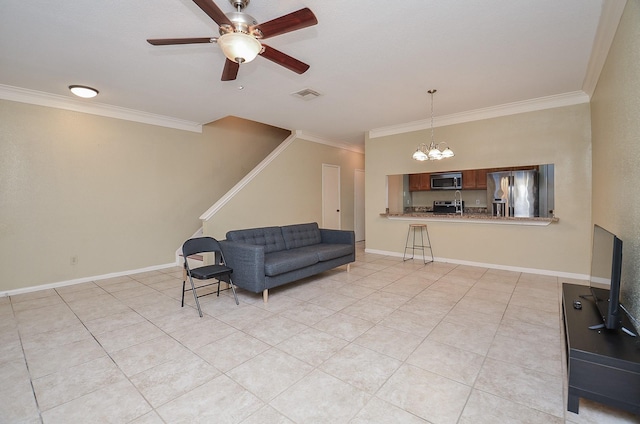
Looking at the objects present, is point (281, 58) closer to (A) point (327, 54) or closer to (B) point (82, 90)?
(A) point (327, 54)

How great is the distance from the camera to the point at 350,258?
467 cm

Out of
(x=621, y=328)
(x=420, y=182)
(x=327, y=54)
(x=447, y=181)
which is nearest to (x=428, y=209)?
(x=420, y=182)

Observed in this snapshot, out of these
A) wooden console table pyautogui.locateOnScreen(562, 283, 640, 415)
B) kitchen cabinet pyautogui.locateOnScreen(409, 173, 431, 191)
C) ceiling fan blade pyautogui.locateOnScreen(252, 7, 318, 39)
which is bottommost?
wooden console table pyautogui.locateOnScreen(562, 283, 640, 415)

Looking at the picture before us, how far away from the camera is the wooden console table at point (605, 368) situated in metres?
1.44

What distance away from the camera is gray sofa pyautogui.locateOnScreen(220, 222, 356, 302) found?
3.30 meters

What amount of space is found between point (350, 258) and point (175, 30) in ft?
12.2

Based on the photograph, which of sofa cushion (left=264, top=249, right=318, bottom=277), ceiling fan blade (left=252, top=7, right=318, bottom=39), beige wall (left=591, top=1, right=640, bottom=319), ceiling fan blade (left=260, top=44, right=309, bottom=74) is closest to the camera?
ceiling fan blade (left=252, top=7, right=318, bottom=39)

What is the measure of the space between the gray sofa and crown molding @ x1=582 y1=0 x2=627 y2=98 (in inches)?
141

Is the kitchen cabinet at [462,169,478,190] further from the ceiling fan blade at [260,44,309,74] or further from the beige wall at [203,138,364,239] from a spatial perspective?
the ceiling fan blade at [260,44,309,74]

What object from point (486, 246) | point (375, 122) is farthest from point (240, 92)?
point (486, 246)

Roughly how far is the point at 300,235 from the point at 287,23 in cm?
322

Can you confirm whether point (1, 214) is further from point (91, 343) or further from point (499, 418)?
point (499, 418)

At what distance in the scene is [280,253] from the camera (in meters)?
4.04

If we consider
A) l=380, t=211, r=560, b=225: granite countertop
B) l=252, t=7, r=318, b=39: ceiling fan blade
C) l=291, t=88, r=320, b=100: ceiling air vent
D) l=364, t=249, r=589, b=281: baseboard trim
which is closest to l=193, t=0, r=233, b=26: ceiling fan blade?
l=252, t=7, r=318, b=39: ceiling fan blade
